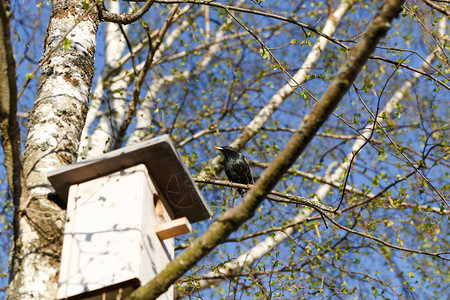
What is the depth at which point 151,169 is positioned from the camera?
3139 millimetres

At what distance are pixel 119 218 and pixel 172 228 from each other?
0.28m

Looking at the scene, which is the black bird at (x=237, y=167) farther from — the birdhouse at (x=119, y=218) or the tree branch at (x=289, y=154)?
the tree branch at (x=289, y=154)

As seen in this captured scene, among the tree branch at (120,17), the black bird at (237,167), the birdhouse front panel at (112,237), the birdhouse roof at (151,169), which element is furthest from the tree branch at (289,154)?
the black bird at (237,167)

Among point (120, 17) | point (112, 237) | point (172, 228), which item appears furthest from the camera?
point (120, 17)

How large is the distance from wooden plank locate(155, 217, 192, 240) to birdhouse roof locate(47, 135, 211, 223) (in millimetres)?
279

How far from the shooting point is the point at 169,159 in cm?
308

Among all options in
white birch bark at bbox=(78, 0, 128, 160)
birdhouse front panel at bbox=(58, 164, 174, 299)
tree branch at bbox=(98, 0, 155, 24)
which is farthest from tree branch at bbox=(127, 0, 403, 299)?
white birch bark at bbox=(78, 0, 128, 160)

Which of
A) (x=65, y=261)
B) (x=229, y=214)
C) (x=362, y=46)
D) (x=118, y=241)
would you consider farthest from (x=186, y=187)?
(x=362, y=46)

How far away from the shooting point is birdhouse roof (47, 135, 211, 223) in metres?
2.89

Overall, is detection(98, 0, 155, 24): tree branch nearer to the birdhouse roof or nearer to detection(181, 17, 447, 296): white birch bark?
the birdhouse roof

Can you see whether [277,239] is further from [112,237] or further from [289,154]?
[289,154]

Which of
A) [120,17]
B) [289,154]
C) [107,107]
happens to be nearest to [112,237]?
[289,154]

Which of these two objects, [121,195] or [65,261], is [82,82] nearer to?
[121,195]

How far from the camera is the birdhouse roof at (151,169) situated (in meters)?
2.89
